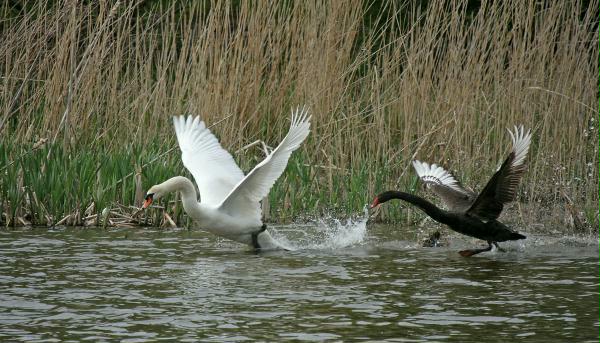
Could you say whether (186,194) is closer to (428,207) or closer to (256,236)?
(256,236)

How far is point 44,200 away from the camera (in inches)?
370

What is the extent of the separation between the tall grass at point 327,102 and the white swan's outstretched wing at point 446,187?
713 mm

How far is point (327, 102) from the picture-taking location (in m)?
10.3

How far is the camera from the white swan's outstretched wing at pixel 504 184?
7734 millimetres

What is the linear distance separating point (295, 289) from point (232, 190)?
6.87 ft

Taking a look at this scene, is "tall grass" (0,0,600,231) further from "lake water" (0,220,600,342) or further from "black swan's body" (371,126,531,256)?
"black swan's body" (371,126,531,256)

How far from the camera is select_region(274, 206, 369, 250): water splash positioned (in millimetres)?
8430

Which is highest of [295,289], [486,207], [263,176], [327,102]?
[327,102]

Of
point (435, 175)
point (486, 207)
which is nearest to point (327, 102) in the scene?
point (435, 175)

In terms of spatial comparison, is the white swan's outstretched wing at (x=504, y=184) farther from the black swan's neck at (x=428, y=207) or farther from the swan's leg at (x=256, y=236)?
the swan's leg at (x=256, y=236)

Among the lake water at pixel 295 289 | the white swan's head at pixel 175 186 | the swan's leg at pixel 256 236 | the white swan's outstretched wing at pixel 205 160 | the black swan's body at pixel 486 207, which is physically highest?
the white swan's outstretched wing at pixel 205 160

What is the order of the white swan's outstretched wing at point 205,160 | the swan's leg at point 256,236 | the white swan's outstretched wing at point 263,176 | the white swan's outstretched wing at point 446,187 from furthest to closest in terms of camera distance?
the white swan's outstretched wing at point 205,160, the white swan's outstretched wing at point 446,187, the swan's leg at point 256,236, the white swan's outstretched wing at point 263,176

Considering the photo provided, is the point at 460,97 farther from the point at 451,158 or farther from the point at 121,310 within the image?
the point at 121,310

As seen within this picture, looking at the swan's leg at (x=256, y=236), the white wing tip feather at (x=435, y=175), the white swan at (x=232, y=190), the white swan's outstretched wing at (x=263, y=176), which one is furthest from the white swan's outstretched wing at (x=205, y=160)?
the white wing tip feather at (x=435, y=175)
